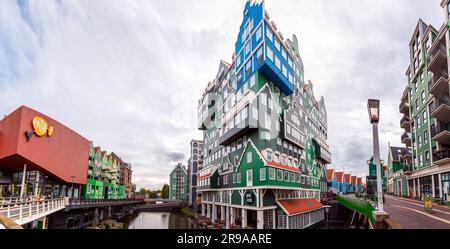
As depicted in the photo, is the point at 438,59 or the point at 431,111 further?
the point at 431,111

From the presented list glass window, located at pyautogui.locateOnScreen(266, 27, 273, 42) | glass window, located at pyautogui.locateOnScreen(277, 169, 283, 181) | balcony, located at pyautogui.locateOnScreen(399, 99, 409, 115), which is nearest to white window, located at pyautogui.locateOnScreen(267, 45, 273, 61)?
glass window, located at pyautogui.locateOnScreen(266, 27, 273, 42)

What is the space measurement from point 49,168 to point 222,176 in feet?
60.0

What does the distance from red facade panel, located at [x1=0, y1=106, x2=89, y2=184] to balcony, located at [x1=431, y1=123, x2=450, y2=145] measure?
28.5 metres

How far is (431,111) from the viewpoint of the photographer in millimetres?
21719

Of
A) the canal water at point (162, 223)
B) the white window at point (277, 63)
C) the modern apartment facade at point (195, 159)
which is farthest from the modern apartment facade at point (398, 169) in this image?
the modern apartment facade at point (195, 159)

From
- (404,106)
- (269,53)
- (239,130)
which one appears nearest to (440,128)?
(404,106)

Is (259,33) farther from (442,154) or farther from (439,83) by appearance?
(442,154)

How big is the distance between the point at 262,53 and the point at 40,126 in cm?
1832

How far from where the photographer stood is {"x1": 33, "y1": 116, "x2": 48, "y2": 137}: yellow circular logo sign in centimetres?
1426

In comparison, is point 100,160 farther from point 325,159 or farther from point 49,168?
point 325,159

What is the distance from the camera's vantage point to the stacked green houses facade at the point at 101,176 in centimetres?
4378

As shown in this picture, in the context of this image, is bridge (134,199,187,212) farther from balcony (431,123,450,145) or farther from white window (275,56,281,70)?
balcony (431,123,450,145)

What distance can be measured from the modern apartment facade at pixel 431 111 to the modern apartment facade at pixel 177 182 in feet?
215
